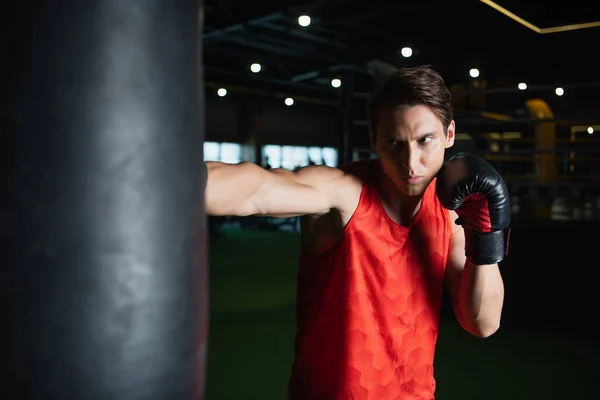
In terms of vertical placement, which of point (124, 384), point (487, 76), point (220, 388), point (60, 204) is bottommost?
point (220, 388)

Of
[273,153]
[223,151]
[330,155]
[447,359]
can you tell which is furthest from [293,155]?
[447,359]

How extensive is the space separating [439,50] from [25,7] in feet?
33.7

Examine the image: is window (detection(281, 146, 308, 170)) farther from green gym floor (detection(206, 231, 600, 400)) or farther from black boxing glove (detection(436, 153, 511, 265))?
black boxing glove (detection(436, 153, 511, 265))

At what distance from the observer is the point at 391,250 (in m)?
1.50

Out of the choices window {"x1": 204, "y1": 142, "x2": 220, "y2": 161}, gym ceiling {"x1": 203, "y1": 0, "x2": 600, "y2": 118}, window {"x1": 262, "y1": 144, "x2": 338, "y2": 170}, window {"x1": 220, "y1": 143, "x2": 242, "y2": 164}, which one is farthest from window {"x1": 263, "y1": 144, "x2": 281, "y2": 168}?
gym ceiling {"x1": 203, "y1": 0, "x2": 600, "y2": 118}

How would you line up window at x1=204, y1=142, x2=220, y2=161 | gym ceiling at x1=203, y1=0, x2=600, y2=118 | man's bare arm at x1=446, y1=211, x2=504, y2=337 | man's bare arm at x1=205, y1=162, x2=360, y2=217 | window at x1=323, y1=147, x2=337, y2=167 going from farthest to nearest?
window at x1=323, y1=147, x2=337, y2=167 → window at x1=204, y1=142, x2=220, y2=161 → gym ceiling at x1=203, y1=0, x2=600, y2=118 → man's bare arm at x1=446, y1=211, x2=504, y2=337 → man's bare arm at x1=205, y1=162, x2=360, y2=217

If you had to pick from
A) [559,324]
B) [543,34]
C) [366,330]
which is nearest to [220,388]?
[366,330]

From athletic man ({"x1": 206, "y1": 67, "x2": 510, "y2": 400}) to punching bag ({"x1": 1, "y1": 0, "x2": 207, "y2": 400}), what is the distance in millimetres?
879

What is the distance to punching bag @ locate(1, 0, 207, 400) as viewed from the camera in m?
0.42

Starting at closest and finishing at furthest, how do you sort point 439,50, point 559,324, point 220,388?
point 220,388 → point 559,324 → point 439,50

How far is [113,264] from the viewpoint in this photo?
0.44 m

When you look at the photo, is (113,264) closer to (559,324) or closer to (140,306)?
(140,306)

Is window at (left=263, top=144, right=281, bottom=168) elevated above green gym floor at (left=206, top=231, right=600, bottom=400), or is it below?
above

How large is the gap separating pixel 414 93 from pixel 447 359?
96.5 inches
